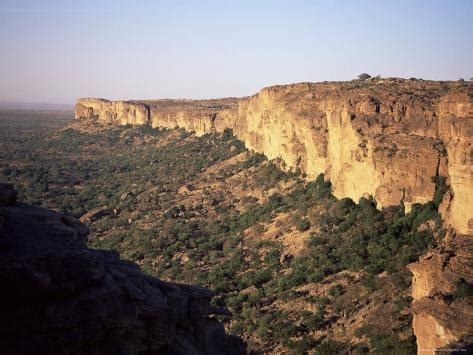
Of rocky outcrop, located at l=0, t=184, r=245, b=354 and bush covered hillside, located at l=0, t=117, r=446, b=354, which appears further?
bush covered hillside, located at l=0, t=117, r=446, b=354

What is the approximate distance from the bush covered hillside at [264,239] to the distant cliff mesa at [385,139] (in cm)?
96

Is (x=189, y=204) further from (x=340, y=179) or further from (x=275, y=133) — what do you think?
(x=340, y=179)

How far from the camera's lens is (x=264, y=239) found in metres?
31.7

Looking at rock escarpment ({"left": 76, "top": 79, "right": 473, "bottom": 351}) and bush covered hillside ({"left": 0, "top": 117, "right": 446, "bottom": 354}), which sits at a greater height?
rock escarpment ({"left": 76, "top": 79, "right": 473, "bottom": 351})

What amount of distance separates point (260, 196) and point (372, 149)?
15.2 meters

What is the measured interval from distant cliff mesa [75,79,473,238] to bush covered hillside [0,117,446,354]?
3.15 feet

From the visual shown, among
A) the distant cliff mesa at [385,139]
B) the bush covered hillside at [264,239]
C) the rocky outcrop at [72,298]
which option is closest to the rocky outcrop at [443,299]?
the bush covered hillside at [264,239]

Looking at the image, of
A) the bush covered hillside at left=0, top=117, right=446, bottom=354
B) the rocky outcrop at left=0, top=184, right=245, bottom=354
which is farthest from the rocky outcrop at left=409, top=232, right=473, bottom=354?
the rocky outcrop at left=0, top=184, right=245, bottom=354

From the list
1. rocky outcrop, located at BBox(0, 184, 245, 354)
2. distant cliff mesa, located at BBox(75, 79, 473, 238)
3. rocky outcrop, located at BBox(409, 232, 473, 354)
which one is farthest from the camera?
distant cliff mesa, located at BBox(75, 79, 473, 238)

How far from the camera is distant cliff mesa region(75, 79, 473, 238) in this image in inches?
834

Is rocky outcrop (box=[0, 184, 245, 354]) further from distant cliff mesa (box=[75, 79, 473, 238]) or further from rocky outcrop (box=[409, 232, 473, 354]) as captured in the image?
distant cliff mesa (box=[75, 79, 473, 238])

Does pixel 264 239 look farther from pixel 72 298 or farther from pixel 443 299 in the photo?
pixel 72 298

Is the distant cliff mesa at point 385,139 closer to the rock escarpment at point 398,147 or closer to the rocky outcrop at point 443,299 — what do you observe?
the rock escarpment at point 398,147

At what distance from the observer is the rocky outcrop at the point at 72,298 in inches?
311
